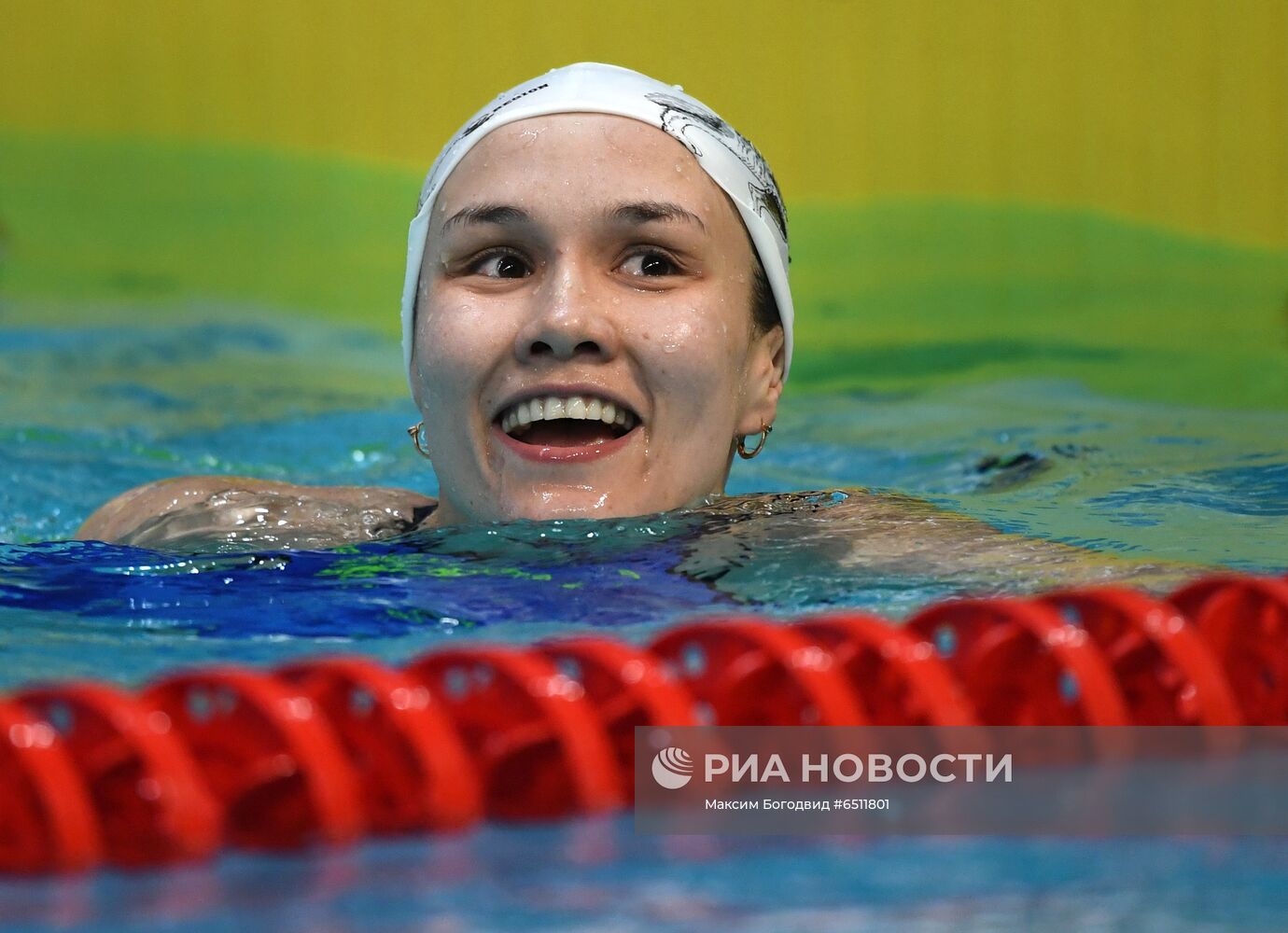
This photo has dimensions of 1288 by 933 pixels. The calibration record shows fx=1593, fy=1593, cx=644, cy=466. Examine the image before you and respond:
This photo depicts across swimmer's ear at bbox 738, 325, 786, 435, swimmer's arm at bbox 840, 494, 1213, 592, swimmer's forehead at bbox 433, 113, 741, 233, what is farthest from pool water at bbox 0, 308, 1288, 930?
swimmer's forehead at bbox 433, 113, 741, 233

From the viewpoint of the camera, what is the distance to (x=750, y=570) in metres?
2.51

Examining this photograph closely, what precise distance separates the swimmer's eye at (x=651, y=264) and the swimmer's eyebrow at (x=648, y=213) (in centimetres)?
6

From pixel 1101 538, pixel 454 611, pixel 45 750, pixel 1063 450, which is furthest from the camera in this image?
pixel 1063 450

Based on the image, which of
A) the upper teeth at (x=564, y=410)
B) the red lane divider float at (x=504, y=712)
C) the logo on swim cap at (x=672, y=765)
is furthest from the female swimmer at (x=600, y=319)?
the logo on swim cap at (x=672, y=765)

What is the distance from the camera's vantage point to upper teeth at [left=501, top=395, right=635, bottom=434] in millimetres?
2521

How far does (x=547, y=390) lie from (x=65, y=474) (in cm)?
253

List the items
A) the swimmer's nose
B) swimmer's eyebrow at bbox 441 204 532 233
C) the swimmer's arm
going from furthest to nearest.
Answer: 1. swimmer's eyebrow at bbox 441 204 532 233
2. the swimmer's nose
3. the swimmer's arm

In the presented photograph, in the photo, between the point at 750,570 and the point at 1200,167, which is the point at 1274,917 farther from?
the point at 1200,167

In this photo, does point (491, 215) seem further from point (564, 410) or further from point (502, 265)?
point (564, 410)

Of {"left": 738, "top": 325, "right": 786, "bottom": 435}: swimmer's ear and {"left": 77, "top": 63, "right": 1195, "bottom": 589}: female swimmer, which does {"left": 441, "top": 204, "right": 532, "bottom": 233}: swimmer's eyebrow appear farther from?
{"left": 738, "top": 325, "right": 786, "bottom": 435}: swimmer's ear

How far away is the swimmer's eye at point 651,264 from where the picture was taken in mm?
2607

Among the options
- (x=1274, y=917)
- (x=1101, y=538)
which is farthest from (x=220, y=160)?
(x=1274, y=917)

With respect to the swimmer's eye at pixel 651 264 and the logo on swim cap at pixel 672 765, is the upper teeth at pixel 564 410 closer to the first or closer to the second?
the swimmer's eye at pixel 651 264

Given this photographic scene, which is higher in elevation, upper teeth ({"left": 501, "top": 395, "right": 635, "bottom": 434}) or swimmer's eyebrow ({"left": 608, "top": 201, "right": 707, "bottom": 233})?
swimmer's eyebrow ({"left": 608, "top": 201, "right": 707, "bottom": 233})
